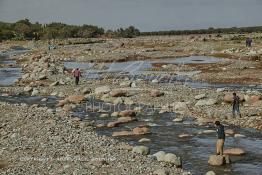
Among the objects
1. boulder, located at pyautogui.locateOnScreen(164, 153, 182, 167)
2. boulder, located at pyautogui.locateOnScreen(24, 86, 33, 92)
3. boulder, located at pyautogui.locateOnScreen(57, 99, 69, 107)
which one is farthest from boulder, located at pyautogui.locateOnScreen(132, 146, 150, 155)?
boulder, located at pyautogui.locateOnScreen(24, 86, 33, 92)

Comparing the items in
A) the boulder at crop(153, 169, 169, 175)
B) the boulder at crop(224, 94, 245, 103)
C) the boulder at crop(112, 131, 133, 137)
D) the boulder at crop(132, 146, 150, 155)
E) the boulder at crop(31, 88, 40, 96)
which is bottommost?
the boulder at crop(31, 88, 40, 96)

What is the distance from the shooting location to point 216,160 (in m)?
25.1

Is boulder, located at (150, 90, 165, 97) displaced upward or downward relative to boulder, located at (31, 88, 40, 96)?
upward

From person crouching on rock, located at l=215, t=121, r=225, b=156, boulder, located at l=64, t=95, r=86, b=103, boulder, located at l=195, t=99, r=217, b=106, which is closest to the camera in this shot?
person crouching on rock, located at l=215, t=121, r=225, b=156

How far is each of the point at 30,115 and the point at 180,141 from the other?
12.1 m

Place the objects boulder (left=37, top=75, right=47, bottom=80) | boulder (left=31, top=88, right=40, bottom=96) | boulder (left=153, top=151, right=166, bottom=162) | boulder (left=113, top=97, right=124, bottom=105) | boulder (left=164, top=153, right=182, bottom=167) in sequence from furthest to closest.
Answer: boulder (left=37, top=75, right=47, bottom=80), boulder (left=31, top=88, right=40, bottom=96), boulder (left=113, top=97, right=124, bottom=105), boulder (left=153, top=151, right=166, bottom=162), boulder (left=164, top=153, right=182, bottom=167)

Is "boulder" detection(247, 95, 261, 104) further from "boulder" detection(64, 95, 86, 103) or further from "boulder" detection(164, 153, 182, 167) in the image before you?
"boulder" detection(164, 153, 182, 167)

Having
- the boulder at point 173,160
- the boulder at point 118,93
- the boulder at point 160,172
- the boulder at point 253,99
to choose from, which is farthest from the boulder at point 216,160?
the boulder at point 118,93

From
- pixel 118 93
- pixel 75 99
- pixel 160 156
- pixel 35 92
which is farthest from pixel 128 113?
pixel 35 92

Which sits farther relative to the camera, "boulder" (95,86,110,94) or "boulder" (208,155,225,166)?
"boulder" (95,86,110,94)

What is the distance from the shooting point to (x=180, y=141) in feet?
101

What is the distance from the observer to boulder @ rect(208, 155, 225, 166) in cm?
2502

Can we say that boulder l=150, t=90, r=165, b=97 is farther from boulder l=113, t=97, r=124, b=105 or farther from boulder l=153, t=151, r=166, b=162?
boulder l=153, t=151, r=166, b=162

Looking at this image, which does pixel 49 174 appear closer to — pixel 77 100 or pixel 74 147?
pixel 74 147
